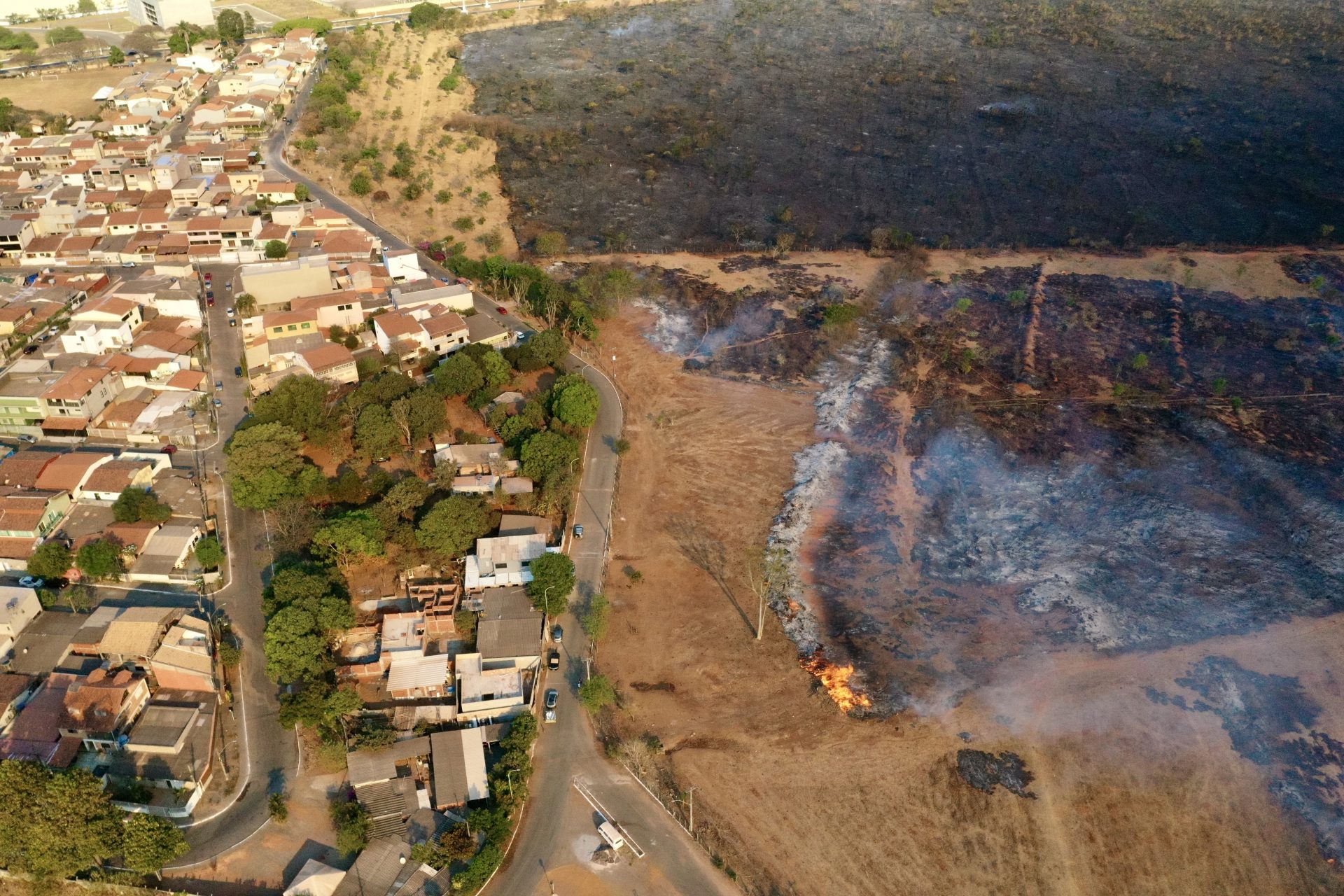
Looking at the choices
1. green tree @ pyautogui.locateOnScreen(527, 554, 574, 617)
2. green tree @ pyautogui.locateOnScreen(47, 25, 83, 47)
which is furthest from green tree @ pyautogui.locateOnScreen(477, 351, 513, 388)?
green tree @ pyautogui.locateOnScreen(47, 25, 83, 47)

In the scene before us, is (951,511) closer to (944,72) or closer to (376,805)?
(376,805)

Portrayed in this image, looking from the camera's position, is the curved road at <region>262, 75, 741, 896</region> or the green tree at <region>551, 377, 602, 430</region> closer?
the curved road at <region>262, 75, 741, 896</region>

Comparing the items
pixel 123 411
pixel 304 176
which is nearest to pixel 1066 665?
pixel 123 411

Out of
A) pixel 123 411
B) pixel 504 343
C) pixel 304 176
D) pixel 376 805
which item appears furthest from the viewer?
pixel 304 176

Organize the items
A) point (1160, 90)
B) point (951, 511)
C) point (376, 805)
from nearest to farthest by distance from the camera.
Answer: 1. point (376, 805)
2. point (951, 511)
3. point (1160, 90)

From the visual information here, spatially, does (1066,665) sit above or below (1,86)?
below

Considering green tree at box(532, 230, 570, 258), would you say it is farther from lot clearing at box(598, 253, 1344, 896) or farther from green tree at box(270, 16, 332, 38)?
green tree at box(270, 16, 332, 38)
